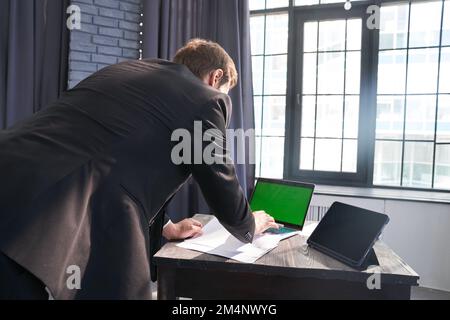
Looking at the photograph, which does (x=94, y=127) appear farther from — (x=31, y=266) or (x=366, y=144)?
(x=366, y=144)

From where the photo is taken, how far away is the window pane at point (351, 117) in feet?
10.4

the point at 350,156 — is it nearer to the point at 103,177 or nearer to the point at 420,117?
the point at 420,117

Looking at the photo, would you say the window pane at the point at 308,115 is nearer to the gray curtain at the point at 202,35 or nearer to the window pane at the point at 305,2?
the gray curtain at the point at 202,35

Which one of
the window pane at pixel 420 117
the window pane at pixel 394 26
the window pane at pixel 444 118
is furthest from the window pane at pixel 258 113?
the window pane at pixel 444 118

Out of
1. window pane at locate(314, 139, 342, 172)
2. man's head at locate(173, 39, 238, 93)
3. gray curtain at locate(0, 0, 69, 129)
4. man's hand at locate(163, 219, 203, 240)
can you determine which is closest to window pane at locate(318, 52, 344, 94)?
window pane at locate(314, 139, 342, 172)

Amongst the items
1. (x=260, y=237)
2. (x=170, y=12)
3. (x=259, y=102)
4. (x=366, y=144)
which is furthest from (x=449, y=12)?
(x=260, y=237)

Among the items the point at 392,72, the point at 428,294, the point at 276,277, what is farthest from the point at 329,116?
the point at 276,277

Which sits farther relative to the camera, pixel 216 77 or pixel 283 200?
pixel 283 200

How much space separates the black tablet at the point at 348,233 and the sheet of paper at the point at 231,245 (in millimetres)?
144

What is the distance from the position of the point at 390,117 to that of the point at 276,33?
47.3 inches

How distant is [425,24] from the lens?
300cm

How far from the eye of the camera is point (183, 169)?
1065mm
